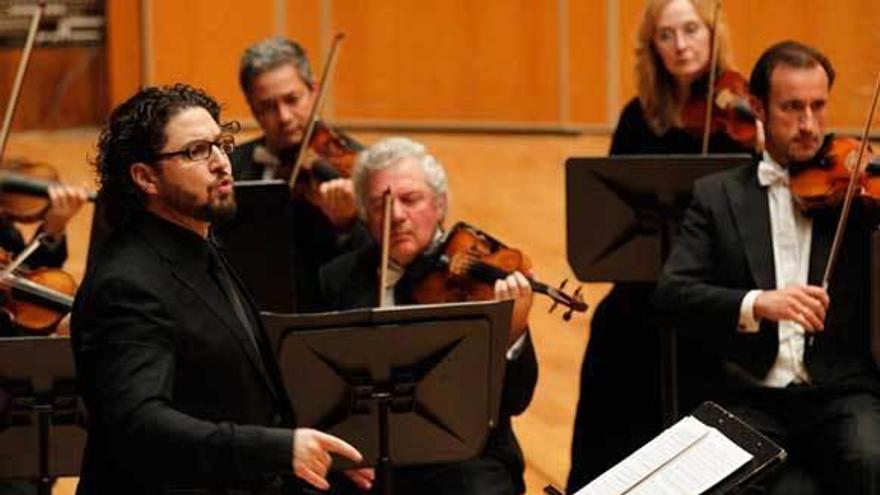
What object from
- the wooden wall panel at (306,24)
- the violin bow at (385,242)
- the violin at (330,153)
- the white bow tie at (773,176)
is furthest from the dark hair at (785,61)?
the wooden wall panel at (306,24)

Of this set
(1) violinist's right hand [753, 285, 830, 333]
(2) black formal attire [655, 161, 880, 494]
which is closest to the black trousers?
(2) black formal attire [655, 161, 880, 494]

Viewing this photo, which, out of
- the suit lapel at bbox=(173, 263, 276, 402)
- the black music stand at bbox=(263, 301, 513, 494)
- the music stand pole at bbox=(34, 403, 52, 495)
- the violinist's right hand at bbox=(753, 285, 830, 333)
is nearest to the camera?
the suit lapel at bbox=(173, 263, 276, 402)

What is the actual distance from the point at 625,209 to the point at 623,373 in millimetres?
546

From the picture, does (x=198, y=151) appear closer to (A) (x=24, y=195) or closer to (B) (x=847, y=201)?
(B) (x=847, y=201)

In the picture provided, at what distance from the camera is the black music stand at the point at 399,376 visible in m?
3.45

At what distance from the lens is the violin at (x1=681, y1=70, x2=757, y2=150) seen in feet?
15.4

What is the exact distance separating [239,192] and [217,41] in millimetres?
5171

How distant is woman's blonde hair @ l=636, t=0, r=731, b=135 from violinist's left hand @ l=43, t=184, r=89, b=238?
1.44 meters

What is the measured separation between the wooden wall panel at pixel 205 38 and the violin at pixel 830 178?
5.56m

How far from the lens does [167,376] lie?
9.49ft

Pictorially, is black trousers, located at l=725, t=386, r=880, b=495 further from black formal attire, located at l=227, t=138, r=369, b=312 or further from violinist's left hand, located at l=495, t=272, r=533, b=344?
black formal attire, located at l=227, t=138, r=369, b=312

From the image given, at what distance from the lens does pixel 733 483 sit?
3.00 meters

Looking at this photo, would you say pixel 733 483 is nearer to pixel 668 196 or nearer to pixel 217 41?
pixel 668 196

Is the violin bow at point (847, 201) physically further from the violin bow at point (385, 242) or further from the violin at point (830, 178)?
the violin bow at point (385, 242)
